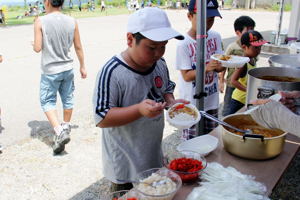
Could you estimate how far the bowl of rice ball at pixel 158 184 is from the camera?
1.29 m

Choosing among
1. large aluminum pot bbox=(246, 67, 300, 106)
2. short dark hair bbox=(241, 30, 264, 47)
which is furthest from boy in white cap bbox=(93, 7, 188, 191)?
short dark hair bbox=(241, 30, 264, 47)

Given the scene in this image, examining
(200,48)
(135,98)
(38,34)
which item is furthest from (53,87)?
(135,98)

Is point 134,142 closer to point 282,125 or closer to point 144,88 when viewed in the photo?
point 144,88

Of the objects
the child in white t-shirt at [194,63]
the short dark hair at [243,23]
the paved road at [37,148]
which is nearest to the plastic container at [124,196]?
the child in white t-shirt at [194,63]

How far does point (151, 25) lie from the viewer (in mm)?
1495

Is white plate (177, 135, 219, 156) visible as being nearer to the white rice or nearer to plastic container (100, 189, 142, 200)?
the white rice

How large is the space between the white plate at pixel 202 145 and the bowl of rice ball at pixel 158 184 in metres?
0.32

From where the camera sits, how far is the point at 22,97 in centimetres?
538

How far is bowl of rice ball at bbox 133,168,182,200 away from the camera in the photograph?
129 centimetres

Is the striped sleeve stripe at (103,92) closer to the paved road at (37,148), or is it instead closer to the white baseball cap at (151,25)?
the white baseball cap at (151,25)

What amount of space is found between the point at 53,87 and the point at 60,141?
696mm

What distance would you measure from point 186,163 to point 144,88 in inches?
19.2

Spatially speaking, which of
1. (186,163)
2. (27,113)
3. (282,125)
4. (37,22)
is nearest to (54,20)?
(37,22)

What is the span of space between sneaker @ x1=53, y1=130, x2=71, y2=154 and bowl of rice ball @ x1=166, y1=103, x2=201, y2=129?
82.5 inches
